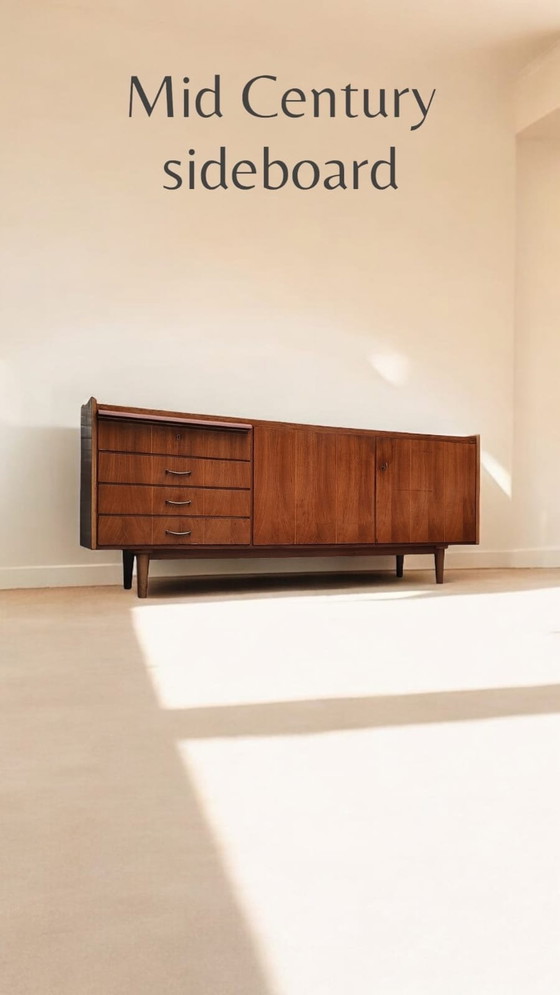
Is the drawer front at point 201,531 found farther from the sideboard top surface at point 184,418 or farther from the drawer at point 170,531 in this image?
the sideboard top surface at point 184,418

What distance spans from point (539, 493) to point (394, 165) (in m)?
2.24

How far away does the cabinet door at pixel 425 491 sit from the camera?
4.05m

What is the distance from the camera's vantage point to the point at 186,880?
879 millimetres

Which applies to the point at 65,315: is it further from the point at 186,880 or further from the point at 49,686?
the point at 186,880

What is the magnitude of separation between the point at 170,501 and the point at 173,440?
26 centimetres

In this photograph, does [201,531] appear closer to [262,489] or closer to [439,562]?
[262,489]

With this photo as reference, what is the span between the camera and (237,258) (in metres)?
4.51

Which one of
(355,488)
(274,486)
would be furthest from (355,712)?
(355,488)

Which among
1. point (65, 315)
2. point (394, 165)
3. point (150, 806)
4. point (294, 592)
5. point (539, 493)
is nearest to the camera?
point (150, 806)

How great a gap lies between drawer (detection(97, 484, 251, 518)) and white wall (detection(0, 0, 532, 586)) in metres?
0.76

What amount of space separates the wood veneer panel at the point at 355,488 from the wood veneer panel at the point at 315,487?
33 mm

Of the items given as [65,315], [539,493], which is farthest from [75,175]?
[539,493]

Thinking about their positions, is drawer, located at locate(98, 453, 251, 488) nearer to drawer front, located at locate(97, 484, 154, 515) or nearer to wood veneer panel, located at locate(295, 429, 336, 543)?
drawer front, located at locate(97, 484, 154, 515)

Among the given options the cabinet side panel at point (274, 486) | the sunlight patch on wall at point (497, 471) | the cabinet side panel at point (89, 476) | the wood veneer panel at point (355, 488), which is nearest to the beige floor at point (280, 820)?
the cabinet side panel at point (89, 476)
